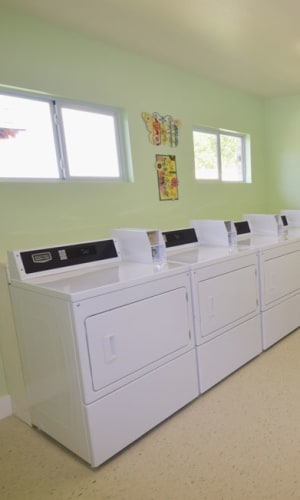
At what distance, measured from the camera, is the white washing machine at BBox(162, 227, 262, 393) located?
2.16 metres

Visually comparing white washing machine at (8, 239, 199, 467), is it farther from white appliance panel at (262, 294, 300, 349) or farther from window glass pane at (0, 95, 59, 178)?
white appliance panel at (262, 294, 300, 349)

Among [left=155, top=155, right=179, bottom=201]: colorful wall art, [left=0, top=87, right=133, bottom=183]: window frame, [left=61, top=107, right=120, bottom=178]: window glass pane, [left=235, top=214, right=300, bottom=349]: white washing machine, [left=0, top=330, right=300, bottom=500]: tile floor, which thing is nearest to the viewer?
[left=0, top=330, right=300, bottom=500]: tile floor

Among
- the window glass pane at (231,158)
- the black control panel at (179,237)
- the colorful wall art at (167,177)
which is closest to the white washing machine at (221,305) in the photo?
the black control panel at (179,237)

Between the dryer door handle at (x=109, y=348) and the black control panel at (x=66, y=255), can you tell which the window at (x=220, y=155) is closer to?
the black control panel at (x=66, y=255)

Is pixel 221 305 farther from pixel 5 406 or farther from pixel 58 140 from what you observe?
pixel 58 140

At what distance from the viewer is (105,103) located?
8.86ft

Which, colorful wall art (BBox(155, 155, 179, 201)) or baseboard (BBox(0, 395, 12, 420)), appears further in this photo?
colorful wall art (BBox(155, 155, 179, 201))

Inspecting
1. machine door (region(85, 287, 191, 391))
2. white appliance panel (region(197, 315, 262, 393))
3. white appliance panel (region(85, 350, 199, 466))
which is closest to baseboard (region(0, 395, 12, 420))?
white appliance panel (region(85, 350, 199, 466))

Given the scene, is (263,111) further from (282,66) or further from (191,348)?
(191,348)

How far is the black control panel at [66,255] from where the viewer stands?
190cm

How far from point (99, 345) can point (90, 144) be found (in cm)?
179

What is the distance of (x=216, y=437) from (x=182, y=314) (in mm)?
697

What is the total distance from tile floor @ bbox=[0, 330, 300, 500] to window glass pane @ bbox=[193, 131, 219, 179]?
2.40 m

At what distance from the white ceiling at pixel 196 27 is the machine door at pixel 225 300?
5.96ft
